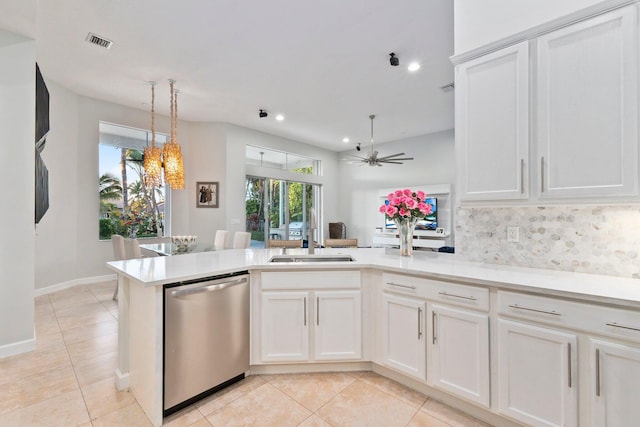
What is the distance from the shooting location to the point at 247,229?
6641 millimetres

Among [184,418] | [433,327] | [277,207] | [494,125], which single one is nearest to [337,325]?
[433,327]

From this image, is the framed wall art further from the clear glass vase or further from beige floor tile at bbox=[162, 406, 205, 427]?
beige floor tile at bbox=[162, 406, 205, 427]

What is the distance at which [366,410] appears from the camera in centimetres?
185

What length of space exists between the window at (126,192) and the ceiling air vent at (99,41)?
7.61 feet

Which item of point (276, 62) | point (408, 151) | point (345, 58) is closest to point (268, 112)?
point (276, 62)

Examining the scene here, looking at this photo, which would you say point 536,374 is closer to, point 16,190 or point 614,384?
point 614,384

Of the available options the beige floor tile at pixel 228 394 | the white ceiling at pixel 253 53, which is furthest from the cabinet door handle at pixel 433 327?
the white ceiling at pixel 253 53

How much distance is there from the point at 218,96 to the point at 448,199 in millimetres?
5225

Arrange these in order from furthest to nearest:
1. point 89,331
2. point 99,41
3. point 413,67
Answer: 1. point 413,67
2. point 99,41
3. point 89,331

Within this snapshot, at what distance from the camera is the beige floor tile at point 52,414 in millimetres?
1721

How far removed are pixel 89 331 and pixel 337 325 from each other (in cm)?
272

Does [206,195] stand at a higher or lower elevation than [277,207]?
higher

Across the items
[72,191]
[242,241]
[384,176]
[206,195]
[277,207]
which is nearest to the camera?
[242,241]

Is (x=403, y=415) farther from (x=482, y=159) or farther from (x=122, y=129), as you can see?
(x=122, y=129)
